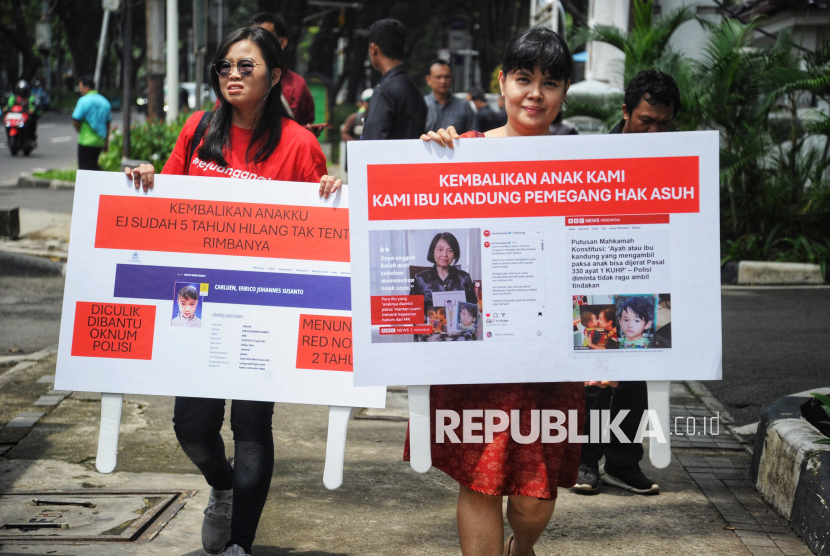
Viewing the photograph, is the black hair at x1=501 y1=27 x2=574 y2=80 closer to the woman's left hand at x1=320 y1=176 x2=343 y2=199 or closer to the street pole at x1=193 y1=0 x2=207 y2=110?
the woman's left hand at x1=320 y1=176 x2=343 y2=199

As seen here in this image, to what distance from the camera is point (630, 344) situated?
276 cm

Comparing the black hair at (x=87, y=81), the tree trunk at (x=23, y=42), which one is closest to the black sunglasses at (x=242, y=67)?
the black hair at (x=87, y=81)

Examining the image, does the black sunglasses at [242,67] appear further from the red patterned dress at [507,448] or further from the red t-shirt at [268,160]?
the red patterned dress at [507,448]

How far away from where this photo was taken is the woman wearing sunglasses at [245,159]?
3.28 meters

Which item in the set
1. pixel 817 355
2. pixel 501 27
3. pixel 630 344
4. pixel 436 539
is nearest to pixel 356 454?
pixel 436 539

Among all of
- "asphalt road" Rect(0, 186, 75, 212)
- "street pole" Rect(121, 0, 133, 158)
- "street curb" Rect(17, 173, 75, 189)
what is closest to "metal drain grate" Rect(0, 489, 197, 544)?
"asphalt road" Rect(0, 186, 75, 212)

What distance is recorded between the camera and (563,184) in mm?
2740

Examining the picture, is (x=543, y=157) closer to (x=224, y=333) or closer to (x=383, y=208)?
(x=383, y=208)

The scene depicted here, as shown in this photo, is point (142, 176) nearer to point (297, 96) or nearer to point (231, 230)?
point (231, 230)

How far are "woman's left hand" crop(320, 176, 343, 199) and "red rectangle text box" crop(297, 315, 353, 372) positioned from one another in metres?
0.39

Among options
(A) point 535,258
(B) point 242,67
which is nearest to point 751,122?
(B) point 242,67

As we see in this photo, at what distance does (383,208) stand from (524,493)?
3.11 ft

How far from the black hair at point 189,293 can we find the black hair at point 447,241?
839 mm

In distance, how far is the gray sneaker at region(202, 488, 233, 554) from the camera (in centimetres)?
347
